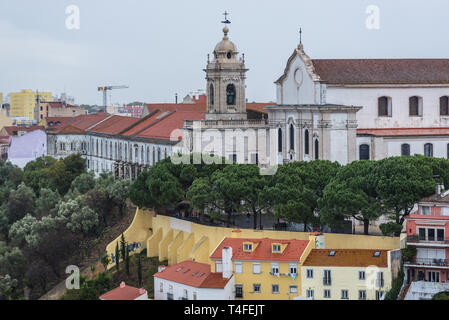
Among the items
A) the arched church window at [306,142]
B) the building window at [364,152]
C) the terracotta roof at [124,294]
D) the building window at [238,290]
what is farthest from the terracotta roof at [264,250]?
the arched church window at [306,142]

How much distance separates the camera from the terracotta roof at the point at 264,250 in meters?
46.3

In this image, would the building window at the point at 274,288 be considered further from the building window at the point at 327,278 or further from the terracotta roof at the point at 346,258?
the building window at the point at 327,278

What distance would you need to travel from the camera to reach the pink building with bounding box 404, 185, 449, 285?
4488 cm

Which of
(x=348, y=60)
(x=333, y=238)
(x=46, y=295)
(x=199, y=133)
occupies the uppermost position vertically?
(x=348, y=60)

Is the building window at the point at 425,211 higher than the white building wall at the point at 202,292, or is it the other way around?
the building window at the point at 425,211

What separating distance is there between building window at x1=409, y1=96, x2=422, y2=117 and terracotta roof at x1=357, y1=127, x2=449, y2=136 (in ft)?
4.83

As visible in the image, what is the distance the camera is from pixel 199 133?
→ 237 feet

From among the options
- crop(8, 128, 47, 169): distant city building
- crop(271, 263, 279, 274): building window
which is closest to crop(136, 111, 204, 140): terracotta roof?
crop(8, 128, 47, 169): distant city building
